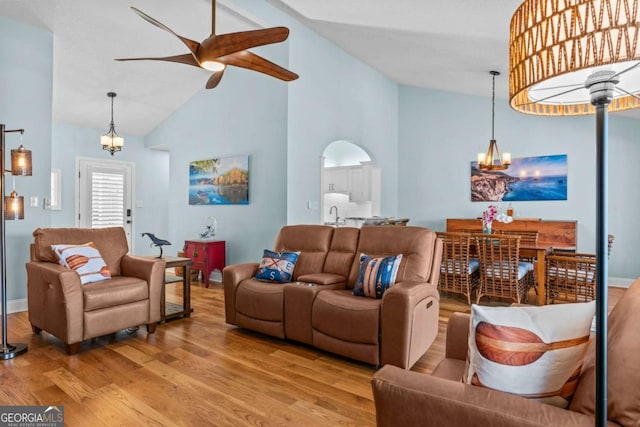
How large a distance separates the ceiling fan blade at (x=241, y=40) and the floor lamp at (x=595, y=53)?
1.88 meters

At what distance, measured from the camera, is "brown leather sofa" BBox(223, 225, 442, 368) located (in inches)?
101

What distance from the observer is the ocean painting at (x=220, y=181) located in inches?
215

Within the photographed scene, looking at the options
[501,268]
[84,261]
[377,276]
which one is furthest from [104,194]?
[501,268]

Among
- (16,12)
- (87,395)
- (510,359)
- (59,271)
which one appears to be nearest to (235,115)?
(16,12)

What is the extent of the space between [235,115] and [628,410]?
18.0 feet

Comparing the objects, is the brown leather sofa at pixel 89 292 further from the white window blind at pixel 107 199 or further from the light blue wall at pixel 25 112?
the white window blind at pixel 107 199

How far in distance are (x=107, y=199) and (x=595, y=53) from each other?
784 centimetres

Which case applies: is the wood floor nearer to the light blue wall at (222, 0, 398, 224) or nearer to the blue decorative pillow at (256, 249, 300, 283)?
the blue decorative pillow at (256, 249, 300, 283)

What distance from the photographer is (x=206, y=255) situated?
212 inches

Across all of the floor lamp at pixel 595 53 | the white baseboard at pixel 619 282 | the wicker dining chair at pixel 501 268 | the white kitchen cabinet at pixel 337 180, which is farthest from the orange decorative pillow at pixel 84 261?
the white baseboard at pixel 619 282

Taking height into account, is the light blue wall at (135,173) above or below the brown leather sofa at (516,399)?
above

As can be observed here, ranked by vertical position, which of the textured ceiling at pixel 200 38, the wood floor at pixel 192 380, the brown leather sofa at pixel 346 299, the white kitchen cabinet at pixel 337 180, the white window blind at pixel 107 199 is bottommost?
the wood floor at pixel 192 380

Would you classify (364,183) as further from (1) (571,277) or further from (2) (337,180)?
(1) (571,277)

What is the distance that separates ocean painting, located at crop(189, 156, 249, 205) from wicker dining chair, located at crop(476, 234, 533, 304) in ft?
10.8
